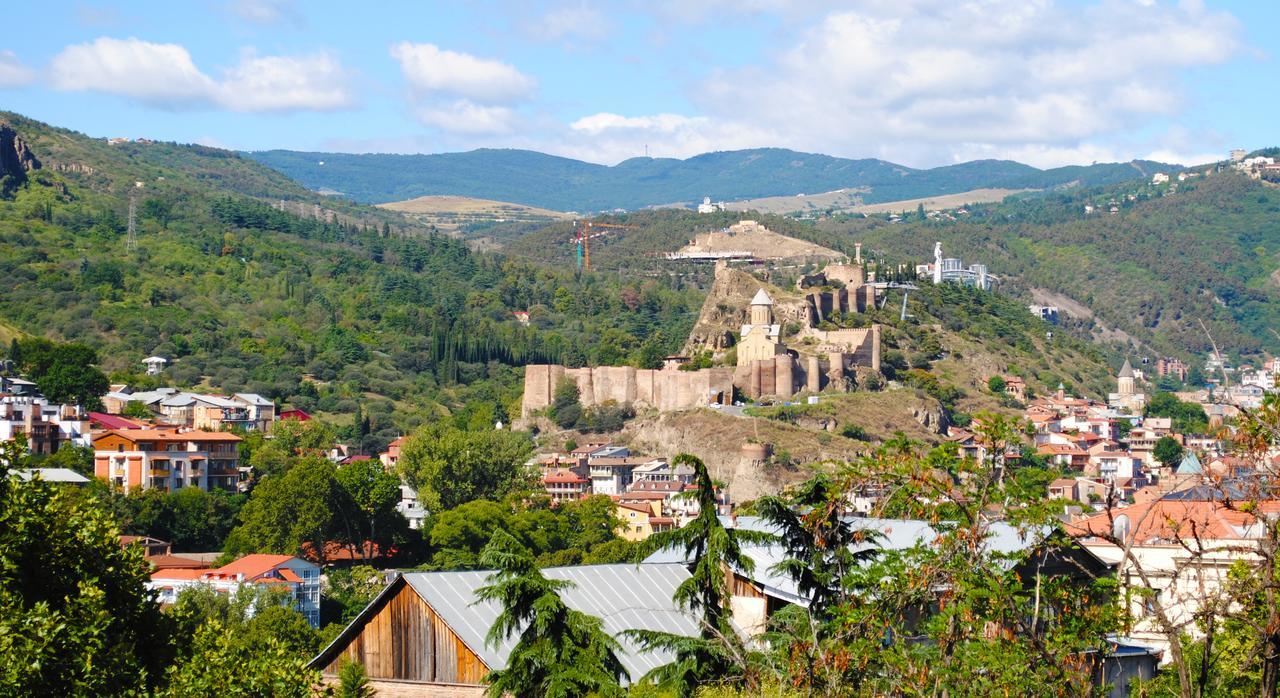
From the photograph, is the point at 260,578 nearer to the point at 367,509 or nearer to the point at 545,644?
the point at 367,509

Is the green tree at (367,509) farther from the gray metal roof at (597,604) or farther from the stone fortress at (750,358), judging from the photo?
the gray metal roof at (597,604)

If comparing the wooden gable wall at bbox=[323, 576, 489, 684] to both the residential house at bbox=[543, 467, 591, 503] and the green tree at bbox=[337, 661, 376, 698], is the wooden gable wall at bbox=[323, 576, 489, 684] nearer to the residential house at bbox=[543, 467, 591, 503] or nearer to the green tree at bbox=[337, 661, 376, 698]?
the green tree at bbox=[337, 661, 376, 698]

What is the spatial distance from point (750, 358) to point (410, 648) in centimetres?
8004

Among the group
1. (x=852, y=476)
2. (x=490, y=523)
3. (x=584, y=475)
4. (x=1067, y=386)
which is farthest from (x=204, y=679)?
(x=1067, y=386)

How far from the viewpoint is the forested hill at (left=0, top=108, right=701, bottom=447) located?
114250 mm

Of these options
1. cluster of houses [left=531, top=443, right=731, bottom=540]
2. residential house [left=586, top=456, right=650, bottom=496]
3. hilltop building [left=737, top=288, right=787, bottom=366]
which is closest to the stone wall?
hilltop building [left=737, top=288, right=787, bottom=366]

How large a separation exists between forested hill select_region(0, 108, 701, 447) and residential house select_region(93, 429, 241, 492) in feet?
74.8

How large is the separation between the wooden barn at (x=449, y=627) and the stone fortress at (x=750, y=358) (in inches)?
3007

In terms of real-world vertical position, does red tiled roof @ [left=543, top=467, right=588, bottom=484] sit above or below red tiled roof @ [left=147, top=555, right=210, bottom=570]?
below


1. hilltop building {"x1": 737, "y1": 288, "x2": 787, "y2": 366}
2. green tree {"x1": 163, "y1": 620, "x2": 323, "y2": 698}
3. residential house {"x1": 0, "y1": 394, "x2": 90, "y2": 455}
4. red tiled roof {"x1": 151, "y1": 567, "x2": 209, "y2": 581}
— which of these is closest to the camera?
green tree {"x1": 163, "y1": 620, "x2": 323, "y2": 698}

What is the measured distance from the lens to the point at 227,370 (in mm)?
112688

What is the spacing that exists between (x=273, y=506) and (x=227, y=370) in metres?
48.5

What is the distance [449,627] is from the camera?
19016 mm

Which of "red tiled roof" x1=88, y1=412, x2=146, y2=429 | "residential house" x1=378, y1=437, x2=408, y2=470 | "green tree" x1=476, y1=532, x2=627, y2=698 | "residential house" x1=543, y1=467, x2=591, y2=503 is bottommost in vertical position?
"residential house" x1=543, y1=467, x2=591, y2=503
